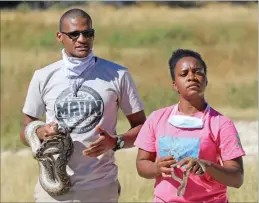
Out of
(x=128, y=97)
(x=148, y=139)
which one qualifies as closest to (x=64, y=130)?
(x=128, y=97)

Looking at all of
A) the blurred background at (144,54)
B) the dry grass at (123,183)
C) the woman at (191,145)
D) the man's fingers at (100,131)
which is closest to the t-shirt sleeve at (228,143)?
the woman at (191,145)

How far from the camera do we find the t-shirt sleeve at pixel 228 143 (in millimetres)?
4645

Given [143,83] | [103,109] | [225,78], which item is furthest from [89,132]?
[225,78]

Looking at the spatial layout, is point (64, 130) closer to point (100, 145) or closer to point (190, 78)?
point (100, 145)

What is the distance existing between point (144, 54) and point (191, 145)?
23755mm

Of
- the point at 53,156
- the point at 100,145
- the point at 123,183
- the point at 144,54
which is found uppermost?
the point at 100,145

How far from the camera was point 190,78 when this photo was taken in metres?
4.75

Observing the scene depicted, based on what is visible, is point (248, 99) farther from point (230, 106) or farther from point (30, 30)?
point (30, 30)

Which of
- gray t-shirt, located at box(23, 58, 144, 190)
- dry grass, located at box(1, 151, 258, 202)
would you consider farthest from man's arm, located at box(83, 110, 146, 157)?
dry grass, located at box(1, 151, 258, 202)

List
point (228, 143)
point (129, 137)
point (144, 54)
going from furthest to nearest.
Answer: point (144, 54) → point (129, 137) → point (228, 143)

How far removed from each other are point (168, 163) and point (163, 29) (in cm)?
2818

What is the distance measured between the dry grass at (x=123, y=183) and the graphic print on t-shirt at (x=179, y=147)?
4.43m

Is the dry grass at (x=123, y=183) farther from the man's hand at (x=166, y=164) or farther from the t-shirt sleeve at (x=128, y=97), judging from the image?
the man's hand at (x=166, y=164)

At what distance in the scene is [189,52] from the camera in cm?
495
